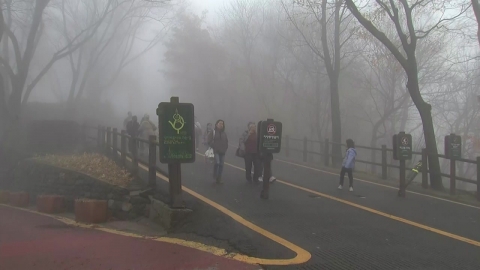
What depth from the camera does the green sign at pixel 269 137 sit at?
9602 mm

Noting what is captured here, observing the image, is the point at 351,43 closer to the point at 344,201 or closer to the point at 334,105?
the point at 334,105

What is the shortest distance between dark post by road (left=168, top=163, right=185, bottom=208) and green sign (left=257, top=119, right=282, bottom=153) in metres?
2.36

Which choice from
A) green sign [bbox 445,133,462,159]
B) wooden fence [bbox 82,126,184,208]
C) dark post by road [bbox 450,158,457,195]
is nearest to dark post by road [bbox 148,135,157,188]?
wooden fence [bbox 82,126,184,208]

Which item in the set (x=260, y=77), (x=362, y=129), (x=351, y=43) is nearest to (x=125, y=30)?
(x=260, y=77)

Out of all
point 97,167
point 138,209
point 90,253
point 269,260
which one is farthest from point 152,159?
point 269,260

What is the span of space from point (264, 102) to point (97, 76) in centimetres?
1456

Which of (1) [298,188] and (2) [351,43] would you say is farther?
(2) [351,43]

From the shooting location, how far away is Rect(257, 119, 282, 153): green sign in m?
9.60

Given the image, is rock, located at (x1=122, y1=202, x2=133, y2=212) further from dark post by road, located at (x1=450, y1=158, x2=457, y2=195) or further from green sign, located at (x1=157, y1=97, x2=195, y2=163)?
dark post by road, located at (x1=450, y1=158, x2=457, y2=195)

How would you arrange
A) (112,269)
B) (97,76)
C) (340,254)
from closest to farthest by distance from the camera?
(112,269) < (340,254) < (97,76)

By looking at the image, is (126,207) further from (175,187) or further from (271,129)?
(271,129)

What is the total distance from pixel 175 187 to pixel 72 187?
4.98 metres

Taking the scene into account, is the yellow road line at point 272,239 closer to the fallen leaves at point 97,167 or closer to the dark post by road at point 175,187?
the dark post by road at point 175,187

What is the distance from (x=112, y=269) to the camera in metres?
5.64
